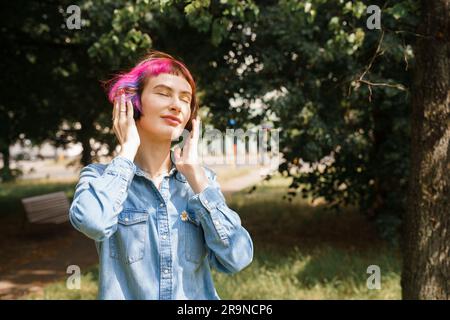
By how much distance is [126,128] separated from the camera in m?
1.63

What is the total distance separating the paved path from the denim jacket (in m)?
5.32

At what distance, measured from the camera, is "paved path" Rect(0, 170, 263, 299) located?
6.82m

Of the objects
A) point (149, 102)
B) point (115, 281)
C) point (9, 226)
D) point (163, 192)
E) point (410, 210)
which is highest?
point (149, 102)

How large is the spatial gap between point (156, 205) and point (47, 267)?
7091mm

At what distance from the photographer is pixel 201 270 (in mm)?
1688

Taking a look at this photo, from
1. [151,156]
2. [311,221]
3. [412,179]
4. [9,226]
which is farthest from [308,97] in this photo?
[9,226]

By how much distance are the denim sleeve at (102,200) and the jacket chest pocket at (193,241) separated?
0.22m

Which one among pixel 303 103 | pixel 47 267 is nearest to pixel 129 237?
pixel 303 103

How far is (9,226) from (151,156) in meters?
11.2

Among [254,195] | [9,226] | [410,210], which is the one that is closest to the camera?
[410,210]

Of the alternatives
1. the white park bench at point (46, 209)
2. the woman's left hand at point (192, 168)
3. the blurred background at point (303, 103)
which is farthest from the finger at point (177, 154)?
the white park bench at point (46, 209)

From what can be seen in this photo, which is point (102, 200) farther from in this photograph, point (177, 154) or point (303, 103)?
point (303, 103)

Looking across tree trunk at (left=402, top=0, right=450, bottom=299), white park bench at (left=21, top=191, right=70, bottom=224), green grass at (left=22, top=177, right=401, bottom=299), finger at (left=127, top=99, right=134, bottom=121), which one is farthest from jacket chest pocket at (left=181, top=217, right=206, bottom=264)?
white park bench at (left=21, top=191, right=70, bottom=224)
